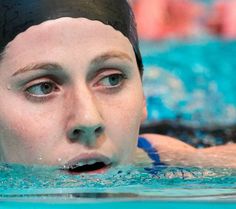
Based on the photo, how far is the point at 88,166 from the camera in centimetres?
171

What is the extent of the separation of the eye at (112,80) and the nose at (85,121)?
9 centimetres

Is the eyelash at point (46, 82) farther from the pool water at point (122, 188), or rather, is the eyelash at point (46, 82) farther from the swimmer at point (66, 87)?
the pool water at point (122, 188)

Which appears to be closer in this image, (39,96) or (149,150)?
(39,96)

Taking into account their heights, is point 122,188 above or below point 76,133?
below

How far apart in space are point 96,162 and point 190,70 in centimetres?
221

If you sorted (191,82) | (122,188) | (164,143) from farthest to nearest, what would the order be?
(191,82), (164,143), (122,188)

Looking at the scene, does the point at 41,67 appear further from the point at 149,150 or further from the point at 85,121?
the point at 149,150

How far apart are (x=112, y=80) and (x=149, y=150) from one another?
55 cm

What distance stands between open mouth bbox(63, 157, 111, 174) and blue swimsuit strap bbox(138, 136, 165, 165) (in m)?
0.34

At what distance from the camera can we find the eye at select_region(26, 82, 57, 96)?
1703 mm

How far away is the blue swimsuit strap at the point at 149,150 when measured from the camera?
6.90 feet

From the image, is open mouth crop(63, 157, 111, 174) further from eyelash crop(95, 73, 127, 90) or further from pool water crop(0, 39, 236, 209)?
eyelash crop(95, 73, 127, 90)

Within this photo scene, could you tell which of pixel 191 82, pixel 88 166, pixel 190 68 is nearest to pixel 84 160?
pixel 88 166

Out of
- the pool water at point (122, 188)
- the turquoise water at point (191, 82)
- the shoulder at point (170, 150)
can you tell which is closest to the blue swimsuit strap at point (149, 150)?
the shoulder at point (170, 150)
